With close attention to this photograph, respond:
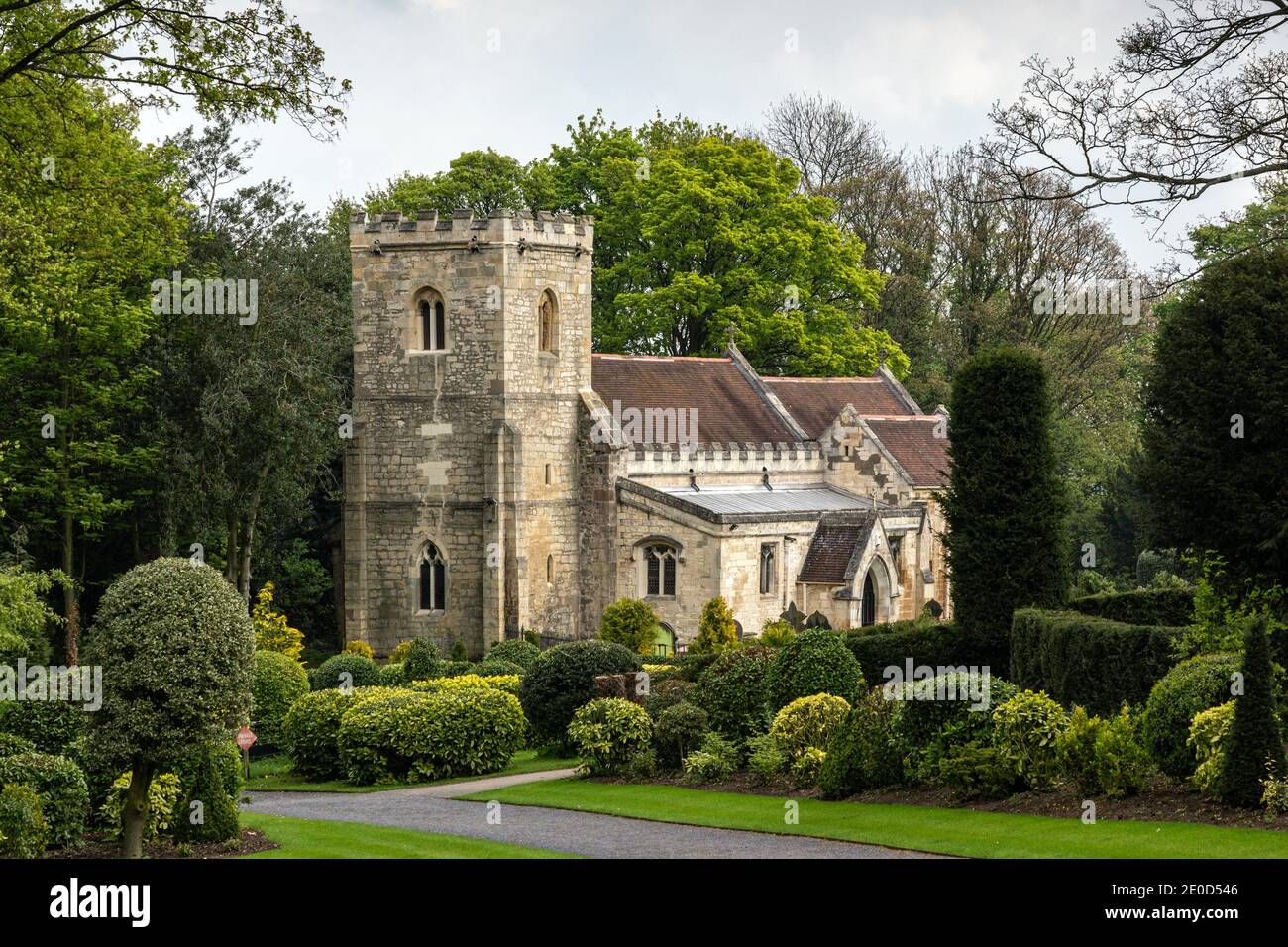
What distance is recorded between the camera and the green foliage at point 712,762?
28.5 metres

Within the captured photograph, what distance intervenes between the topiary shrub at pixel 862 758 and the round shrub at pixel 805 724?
5.25ft

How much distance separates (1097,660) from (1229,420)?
170 inches

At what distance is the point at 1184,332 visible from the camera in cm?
2744

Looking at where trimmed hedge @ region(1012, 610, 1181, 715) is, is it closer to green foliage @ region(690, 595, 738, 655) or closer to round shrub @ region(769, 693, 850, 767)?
round shrub @ region(769, 693, 850, 767)

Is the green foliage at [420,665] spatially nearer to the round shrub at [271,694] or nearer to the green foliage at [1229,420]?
the round shrub at [271,694]

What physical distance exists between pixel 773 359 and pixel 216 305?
22404 mm

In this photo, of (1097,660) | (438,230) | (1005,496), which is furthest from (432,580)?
(1097,660)

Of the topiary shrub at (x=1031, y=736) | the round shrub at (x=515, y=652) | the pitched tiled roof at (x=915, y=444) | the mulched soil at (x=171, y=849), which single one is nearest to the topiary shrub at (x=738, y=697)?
the topiary shrub at (x=1031, y=736)

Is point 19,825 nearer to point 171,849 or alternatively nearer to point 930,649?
point 171,849

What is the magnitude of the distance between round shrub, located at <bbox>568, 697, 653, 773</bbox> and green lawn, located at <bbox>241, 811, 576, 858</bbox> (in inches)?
234

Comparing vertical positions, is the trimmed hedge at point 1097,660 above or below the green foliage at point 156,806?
above

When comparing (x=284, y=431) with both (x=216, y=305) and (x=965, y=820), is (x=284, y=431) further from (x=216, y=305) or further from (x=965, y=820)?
(x=965, y=820)
